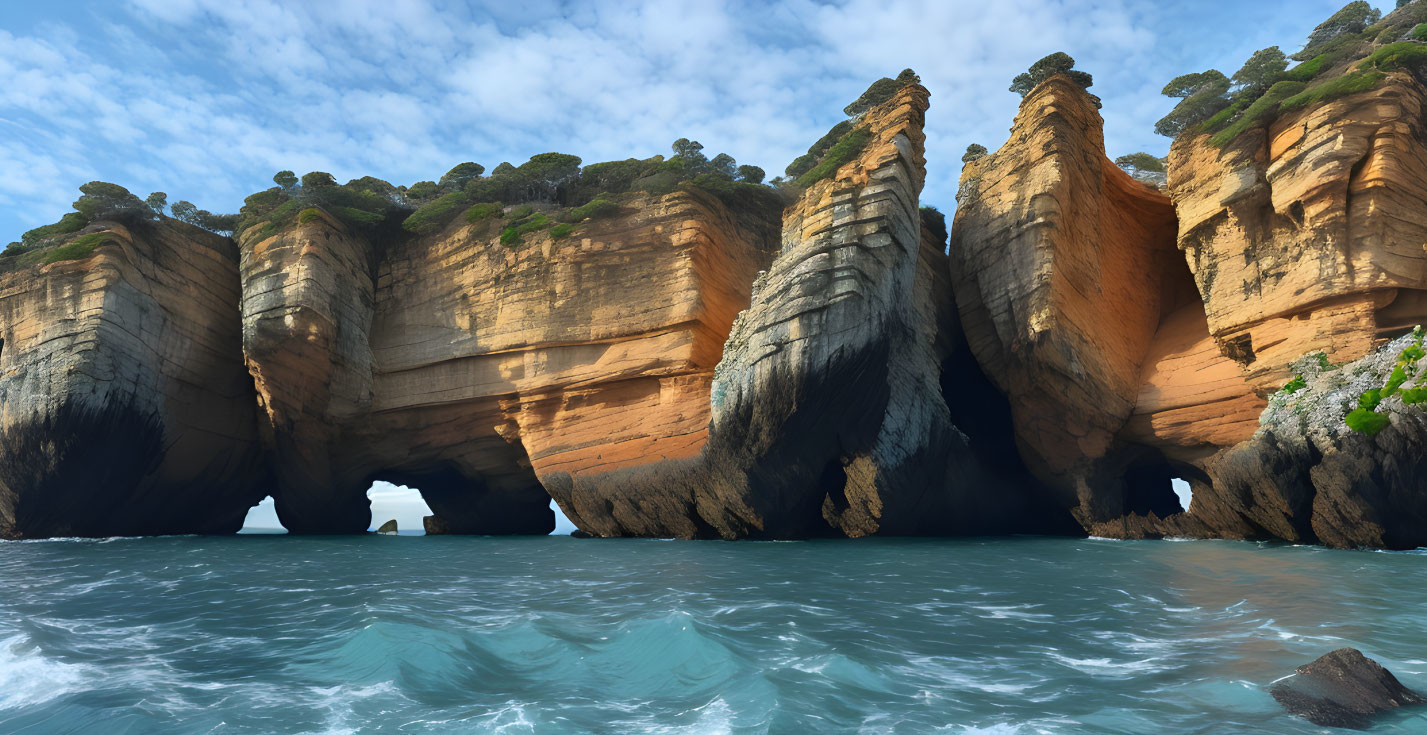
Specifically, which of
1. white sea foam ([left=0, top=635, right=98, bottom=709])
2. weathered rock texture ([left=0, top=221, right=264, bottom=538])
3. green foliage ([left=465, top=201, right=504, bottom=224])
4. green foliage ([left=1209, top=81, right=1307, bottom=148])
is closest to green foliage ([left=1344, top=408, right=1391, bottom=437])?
green foliage ([left=1209, top=81, right=1307, bottom=148])

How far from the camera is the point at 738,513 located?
21.6 meters

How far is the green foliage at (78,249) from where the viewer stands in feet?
85.7

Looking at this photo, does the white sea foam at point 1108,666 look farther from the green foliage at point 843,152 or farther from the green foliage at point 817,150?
the green foliage at point 817,150

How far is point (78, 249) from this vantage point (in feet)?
85.7

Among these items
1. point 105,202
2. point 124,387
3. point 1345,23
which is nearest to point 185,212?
point 105,202

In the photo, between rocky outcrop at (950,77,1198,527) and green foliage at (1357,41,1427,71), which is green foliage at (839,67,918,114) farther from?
green foliage at (1357,41,1427,71)

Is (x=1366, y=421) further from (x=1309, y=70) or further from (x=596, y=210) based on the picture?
(x=596, y=210)

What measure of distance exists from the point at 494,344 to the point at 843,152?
13066 millimetres

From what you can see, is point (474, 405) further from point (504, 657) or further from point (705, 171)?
point (504, 657)

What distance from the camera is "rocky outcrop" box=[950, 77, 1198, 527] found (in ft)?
71.4

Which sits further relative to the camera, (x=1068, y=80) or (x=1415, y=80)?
(x=1068, y=80)

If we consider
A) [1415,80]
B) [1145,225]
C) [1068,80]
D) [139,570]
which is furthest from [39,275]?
[1415,80]

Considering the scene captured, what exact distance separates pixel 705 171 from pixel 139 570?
2176 cm

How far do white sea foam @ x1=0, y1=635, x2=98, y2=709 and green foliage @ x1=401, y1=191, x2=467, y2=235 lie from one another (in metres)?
23.2
